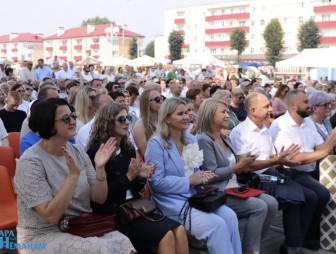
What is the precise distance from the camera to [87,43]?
102m

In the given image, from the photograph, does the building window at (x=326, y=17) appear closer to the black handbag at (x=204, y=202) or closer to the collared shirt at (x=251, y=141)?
the collared shirt at (x=251, y=141)

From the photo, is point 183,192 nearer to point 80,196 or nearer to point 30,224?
point 80,196

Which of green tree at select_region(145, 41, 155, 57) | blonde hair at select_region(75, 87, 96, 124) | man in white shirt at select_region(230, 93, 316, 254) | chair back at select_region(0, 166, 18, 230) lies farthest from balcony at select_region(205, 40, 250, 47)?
chair back at select_region(0, 166, 18, 230)

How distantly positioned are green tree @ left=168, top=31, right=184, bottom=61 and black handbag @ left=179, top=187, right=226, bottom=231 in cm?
6478

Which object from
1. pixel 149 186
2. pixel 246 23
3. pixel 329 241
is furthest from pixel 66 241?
pixel 246 23

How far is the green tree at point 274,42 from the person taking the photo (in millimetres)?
55562

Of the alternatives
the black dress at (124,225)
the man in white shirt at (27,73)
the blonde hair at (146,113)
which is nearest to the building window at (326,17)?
the man in white shirt at (27,73)

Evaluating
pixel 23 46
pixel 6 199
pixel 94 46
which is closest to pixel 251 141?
pixel 6 199

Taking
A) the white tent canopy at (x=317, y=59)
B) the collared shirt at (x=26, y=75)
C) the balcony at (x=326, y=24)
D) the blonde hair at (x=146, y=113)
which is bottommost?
the blonde hair at (x=146, y=113)

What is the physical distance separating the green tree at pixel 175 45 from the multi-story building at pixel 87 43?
90.7 feet

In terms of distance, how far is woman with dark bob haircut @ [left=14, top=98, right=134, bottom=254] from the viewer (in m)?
2.83

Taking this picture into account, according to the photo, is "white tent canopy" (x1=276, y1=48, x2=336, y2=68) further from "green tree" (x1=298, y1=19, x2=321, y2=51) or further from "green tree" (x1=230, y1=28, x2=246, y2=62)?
"green tree" (x1=230, y1=28, x2=246, y2=62)

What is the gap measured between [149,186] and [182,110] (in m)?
0.76

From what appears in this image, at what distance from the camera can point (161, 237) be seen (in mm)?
3311
